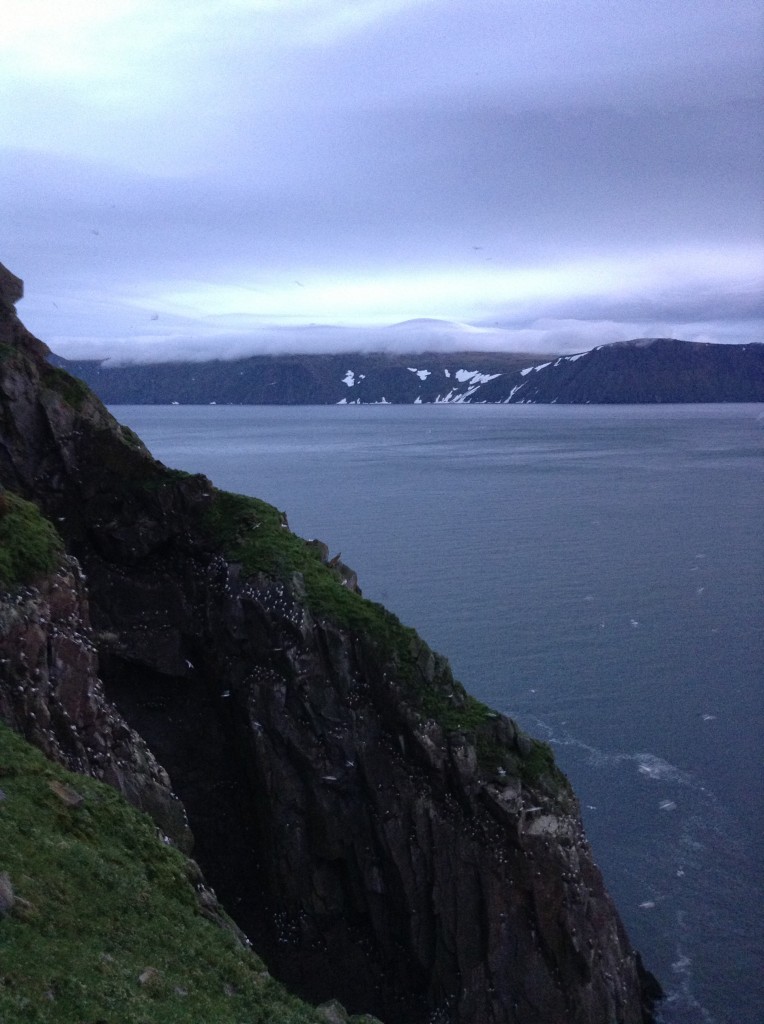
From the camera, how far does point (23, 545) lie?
24.3 meters

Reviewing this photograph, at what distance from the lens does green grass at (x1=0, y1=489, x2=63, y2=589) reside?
2347cm

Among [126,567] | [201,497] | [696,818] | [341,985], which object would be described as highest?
[201,497]

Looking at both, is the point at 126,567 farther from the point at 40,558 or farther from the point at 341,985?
the point at 341,985

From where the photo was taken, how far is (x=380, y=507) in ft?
290

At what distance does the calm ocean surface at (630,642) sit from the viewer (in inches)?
1163

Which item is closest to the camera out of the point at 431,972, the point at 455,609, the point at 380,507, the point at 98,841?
the point at 98,841

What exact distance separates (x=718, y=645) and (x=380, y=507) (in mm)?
45229

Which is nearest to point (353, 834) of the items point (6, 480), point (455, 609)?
point (6, 480)

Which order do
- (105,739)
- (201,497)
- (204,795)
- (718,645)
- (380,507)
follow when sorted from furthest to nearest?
1. (380,507)
2. (718,645)
3. (201,497)
4. (204,795)
5. (105,739)

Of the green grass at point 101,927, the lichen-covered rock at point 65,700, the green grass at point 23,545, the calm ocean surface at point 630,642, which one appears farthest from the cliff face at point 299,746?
the calm ocean surface at point 630,642

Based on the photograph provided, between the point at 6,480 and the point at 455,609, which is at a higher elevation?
the point at 6,480

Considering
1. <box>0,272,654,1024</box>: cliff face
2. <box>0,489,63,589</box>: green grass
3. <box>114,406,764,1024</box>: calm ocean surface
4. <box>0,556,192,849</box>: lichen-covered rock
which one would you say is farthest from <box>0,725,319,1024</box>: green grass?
<box>114,406,764,1024</box>: calm ocean surface

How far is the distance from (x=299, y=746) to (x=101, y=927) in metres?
12.5

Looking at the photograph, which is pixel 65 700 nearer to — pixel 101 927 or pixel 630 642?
pixel 101 927
